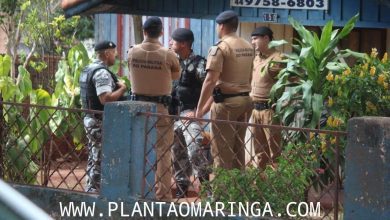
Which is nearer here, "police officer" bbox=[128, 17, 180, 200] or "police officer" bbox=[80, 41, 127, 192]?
"police officer" bbox=[80, 41, 127, 192]

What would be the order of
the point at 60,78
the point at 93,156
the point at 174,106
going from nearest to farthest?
the point at 93,156 → the point at 174,106 → the point at 60,78

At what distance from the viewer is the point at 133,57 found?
927cm

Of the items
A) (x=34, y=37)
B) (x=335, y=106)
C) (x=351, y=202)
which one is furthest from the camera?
(x=34, y=37)

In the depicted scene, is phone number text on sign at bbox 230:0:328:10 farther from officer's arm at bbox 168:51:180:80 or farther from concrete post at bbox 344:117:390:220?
concrete post at bbox 344:117:390:220

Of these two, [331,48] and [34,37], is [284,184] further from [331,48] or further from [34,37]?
[34,37]

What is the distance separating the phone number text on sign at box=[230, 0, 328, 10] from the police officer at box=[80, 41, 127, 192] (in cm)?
188

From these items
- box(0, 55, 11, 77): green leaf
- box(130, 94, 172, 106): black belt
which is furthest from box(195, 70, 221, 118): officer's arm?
box(0, 55, 11, 77): green leaf

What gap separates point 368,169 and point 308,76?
1751 millimetres

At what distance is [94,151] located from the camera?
8914 mm

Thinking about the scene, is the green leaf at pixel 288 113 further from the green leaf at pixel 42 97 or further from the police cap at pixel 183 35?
the green leaf at pixel 42 97

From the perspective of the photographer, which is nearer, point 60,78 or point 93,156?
point 93,156

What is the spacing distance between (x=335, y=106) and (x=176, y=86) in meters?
2.43

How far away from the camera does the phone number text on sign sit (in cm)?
1034

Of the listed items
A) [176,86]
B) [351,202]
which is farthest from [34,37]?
[351,202]
